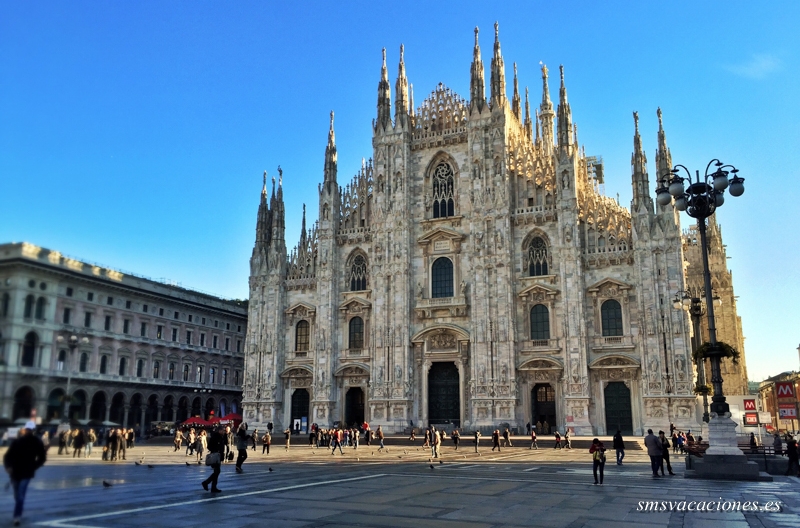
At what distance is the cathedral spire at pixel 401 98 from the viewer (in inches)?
1960

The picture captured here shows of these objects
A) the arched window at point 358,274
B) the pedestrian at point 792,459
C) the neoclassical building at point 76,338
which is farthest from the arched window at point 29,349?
the arched window at point 358,274

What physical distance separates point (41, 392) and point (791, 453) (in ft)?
76.7

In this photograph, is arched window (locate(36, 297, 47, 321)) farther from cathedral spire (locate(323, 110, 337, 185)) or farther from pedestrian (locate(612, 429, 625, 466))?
cathedral spire (locate(323, 110, 337, 185))

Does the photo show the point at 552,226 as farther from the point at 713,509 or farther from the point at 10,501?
the point at 10,501

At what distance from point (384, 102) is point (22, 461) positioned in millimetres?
48116

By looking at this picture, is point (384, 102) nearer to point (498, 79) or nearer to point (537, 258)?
point (498, 79)

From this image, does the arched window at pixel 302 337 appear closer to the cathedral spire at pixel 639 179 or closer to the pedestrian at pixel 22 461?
the cathedral spire at pixel 639 179

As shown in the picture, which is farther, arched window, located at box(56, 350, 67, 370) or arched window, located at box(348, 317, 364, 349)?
arched window, located at box(348, 317, 364, 349)

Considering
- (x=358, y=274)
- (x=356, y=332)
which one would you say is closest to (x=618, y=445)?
(x=356, y=332)

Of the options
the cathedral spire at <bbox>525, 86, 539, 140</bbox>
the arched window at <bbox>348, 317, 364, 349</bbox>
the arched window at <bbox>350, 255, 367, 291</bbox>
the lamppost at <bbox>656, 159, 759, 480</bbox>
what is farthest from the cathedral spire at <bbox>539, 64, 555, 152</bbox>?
the lamppost at <bbox>656, 159, 759, 480</bbox>

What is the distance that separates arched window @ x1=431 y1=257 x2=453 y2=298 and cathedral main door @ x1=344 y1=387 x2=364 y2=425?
935cm

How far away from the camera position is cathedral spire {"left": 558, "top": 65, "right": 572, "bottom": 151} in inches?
1740

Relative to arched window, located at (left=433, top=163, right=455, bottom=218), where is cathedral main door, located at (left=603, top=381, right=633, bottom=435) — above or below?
below

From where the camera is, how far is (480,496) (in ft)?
47.3
